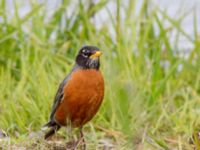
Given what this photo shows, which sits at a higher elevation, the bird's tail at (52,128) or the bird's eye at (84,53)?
the bird's eye at (84,53)

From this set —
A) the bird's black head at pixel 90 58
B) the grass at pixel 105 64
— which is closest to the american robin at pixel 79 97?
the bird's black head at pixel 90 58

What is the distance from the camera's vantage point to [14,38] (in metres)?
6.38

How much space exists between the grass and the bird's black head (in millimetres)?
169

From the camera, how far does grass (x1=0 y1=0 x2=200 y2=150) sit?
509cm

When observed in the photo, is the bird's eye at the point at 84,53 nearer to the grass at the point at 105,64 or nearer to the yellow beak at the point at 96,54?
the yellow beak at the point at 96,54

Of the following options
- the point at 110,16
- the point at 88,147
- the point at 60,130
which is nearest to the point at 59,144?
the point at 88,147

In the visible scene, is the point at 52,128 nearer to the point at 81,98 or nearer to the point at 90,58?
the point at 81,98

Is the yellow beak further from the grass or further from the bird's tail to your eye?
the bird's tail

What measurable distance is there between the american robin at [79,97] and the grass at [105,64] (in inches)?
4.4

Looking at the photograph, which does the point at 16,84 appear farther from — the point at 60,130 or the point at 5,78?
the point at 60,130

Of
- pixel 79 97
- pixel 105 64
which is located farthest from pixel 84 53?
pixel 105 64

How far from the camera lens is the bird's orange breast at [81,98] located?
4785mm

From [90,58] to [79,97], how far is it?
1.14ft

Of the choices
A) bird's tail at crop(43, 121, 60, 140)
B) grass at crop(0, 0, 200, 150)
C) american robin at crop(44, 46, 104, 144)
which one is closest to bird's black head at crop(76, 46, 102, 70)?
american robin at crop(44, 46, 104, 144)
